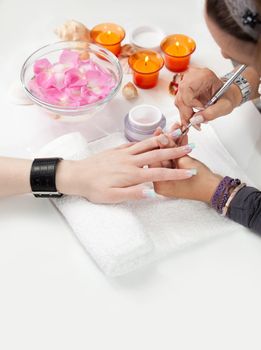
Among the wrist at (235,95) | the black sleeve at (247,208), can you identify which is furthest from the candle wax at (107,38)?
the black sleeve at (247,208)

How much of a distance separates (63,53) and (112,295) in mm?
649

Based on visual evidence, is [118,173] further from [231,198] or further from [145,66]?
[145,66]

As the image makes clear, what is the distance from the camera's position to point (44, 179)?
1001mm

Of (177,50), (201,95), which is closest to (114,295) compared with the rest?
(201,95)

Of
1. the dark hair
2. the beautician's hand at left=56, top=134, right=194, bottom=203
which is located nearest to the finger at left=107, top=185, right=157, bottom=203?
the beautician's hand at left=56, top=134, right=194, bottom=203

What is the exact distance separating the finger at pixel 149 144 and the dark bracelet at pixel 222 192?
145 millimetres

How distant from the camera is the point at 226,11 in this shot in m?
0.73

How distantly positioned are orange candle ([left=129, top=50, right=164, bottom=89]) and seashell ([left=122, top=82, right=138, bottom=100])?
0.11 ft

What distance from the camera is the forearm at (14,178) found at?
100cm

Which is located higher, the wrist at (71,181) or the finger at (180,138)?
the finger at (180,138)

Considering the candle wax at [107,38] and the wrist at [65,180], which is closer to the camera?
the wrist at [65,180]

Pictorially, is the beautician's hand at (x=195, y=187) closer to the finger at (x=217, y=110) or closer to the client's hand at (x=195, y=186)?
the client's hand at (x=195, y=186)

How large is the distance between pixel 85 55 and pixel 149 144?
1.19 ft

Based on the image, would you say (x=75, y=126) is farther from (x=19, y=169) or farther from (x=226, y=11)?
(x=226, y=11)
